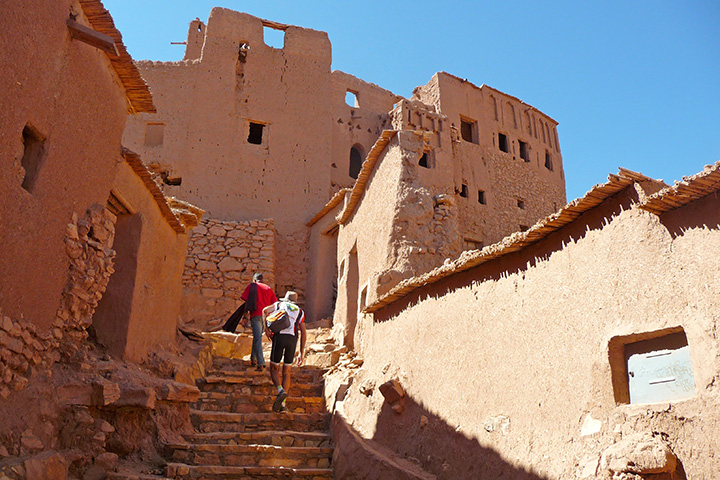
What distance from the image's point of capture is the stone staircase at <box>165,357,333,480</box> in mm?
6328

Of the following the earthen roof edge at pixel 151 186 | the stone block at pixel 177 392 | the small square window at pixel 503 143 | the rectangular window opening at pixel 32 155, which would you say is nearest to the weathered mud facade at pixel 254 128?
the small square window at pixel 503 143

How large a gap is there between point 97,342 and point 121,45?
3.37 m

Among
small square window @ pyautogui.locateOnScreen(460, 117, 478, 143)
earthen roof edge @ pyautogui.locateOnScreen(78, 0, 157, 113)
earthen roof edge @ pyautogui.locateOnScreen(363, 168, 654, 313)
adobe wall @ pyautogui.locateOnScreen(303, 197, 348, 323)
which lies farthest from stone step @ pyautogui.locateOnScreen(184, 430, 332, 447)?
small square window @ pyautogui.locateOnScreen(460, 117, 478, 143)

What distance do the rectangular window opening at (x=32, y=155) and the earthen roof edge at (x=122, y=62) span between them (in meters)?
1.34

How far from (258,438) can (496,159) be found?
12.6 meters

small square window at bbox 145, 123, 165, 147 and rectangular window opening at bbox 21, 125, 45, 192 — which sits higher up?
small square window at bbox 145, 123, 165, 147

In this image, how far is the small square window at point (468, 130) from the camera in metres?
17.6

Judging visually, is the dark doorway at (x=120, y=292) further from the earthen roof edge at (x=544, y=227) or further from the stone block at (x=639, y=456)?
the stone block at (x=639, y=456)

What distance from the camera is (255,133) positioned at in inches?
740

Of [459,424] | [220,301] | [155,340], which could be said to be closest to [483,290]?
[459,424]

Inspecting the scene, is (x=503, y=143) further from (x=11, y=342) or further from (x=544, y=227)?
(x=11, y=342)

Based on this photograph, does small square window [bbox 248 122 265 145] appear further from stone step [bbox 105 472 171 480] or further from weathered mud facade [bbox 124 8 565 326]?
stone step [bbox 105 472 171 480]

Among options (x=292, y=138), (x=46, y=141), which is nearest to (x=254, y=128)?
(x=292, y=138)

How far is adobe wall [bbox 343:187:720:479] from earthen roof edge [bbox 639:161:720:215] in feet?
0.21
